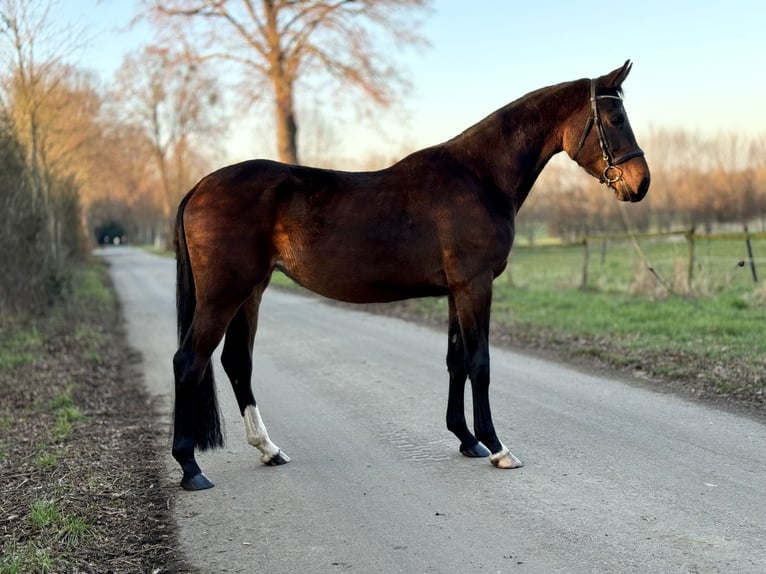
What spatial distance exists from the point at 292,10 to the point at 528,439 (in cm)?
1874

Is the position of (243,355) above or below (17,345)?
above

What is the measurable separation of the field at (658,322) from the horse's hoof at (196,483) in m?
4.36

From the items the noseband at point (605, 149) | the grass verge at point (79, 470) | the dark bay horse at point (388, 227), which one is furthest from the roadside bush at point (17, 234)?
the noseband at point (605, 149)

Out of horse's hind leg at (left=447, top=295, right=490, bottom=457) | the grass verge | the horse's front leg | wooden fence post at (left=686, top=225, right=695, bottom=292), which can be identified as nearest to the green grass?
the grass verge

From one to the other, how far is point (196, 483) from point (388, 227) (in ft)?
6.36

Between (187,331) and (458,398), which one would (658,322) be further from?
(187,331)

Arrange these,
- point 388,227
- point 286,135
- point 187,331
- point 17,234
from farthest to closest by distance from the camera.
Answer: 1. point 286,135
2. point 17,234
3. point 187,331
4. point 388,227

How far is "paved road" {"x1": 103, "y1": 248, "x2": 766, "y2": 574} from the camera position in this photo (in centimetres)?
324

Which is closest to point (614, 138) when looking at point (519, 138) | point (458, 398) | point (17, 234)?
point (519, 138)

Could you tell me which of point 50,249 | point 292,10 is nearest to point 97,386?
point 50,249

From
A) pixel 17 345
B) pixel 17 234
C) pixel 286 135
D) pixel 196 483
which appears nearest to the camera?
pixel 196 483

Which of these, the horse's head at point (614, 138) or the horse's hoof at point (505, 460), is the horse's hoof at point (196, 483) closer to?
the horse's hoof at point (505, 460)

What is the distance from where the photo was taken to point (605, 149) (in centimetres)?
448

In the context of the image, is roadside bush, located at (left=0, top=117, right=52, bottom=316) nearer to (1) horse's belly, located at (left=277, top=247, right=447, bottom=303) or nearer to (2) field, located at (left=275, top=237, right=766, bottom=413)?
(2) field, located at (left=275, top=237, right=766, bottom=413)
